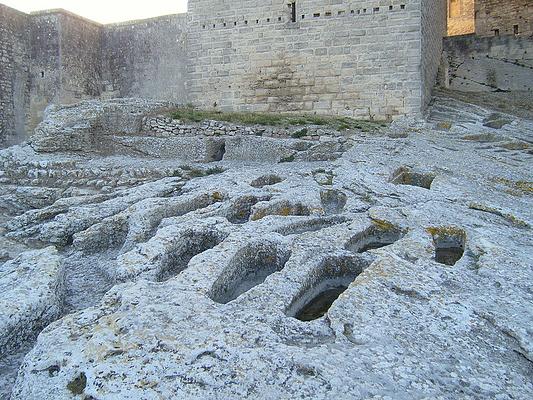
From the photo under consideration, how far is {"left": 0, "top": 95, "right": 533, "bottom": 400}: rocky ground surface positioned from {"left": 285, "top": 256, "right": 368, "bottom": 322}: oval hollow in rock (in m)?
0.01

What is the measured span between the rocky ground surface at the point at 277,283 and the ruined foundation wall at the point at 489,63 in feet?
34.8

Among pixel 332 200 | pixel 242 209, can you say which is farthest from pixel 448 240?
pixel 242 209

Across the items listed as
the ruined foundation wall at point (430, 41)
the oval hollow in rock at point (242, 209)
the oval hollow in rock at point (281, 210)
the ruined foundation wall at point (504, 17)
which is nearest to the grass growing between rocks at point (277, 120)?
the ruined foundation wall at point (430, 41)

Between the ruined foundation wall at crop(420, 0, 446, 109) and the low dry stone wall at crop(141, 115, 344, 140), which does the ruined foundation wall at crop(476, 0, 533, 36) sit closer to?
the ruined foundation wall at crop(420, 0, 446, 109)

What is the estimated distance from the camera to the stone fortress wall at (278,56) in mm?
11539

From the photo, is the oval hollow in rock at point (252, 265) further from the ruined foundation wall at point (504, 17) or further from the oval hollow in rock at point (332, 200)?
the ruined foundation wall at point (504, 17)

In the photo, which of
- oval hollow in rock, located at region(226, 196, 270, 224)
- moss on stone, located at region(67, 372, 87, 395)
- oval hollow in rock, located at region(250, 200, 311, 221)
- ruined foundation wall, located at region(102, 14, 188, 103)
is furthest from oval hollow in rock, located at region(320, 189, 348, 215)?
ruined foundation wall, located at region(102, 14, 188, 103)

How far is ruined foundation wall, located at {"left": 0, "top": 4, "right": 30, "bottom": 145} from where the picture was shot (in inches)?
615

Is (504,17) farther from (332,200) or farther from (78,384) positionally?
(78,384)

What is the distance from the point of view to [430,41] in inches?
537

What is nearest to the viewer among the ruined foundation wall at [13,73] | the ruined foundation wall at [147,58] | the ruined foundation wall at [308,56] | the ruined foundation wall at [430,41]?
the ruined foundation wall at [308,56]

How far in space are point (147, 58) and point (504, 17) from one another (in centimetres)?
1552

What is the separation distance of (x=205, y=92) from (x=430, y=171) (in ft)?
26.8

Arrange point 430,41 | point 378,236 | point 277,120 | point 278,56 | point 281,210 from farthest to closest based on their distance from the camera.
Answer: point 430,41, point 278,56, point 277,120, point 281,210, point 378,236
